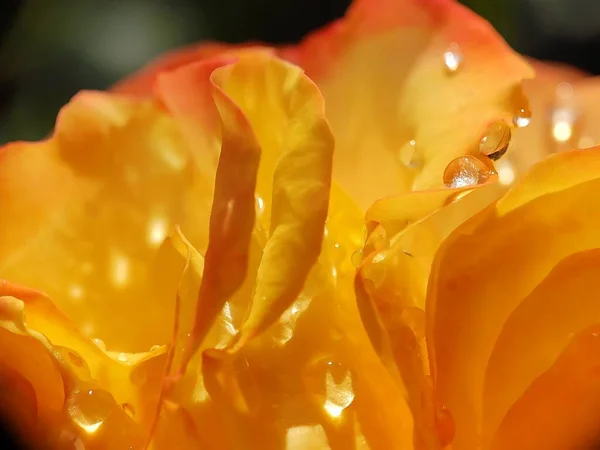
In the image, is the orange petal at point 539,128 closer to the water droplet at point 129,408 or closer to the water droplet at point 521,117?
the water droplet at point 521,117

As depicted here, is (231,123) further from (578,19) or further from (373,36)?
(578,19)

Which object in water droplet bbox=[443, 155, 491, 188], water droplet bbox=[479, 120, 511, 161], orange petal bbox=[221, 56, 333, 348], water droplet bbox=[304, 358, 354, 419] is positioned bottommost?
water droplet bbox=[304, 358, 354, 419]

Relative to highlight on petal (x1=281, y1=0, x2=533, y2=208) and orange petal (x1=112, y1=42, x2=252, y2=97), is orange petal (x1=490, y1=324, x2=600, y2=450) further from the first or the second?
orange petal (x1=112, y1=42, x2=252, y2=97)

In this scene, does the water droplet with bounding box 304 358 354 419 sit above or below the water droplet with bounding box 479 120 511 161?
below

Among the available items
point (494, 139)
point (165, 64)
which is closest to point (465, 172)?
point (494, 139)

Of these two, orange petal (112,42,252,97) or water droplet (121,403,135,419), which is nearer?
water droplet (121,403,135,419)

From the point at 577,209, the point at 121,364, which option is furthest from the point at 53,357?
the point at 577,209

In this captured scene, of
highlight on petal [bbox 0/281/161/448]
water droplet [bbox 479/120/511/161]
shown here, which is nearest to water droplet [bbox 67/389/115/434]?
highlight on petal [bbox 0/281/161/448]

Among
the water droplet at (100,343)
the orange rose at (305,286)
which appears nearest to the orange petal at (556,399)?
the orange rose at (305,286)
